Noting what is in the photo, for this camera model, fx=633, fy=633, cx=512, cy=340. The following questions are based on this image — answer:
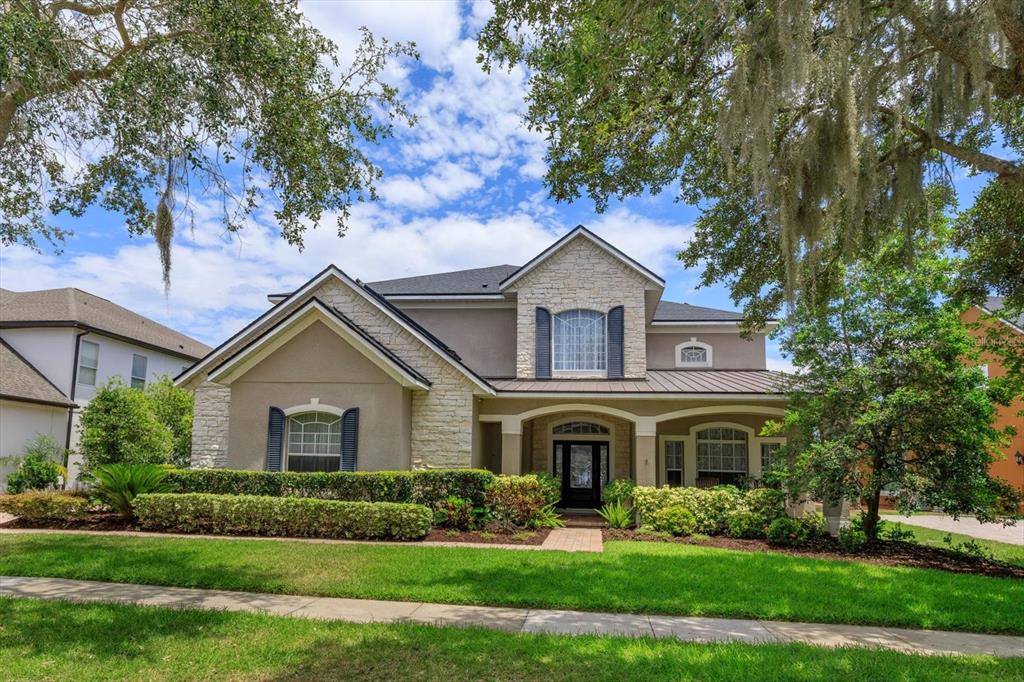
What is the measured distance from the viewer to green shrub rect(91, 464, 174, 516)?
43.3 ft

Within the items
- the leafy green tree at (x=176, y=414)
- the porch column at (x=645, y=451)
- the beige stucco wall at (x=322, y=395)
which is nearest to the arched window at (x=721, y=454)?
the porch column at (x=645, y=451)

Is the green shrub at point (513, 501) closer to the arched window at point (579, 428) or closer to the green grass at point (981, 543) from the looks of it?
the arched window at point (579, 428)

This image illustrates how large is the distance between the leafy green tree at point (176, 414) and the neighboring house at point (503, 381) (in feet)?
16.1

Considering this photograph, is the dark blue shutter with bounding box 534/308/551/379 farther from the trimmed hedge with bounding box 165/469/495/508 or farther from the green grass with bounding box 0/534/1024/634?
the green grass with bounding box 0/534/1024/634

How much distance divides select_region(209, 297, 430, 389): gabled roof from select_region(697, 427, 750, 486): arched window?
26.9ft

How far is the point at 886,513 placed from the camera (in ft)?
73.3

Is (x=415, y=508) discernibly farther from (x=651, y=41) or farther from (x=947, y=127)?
(x=947, y=127)

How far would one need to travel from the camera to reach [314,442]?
1456 cm

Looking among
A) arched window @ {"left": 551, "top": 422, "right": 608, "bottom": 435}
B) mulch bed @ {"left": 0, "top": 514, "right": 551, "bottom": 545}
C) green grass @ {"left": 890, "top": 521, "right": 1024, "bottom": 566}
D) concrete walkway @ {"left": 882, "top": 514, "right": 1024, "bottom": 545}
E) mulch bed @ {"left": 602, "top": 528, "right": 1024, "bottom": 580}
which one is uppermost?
arched window @ {"left": 551, "top": 422, "right": 608, "bottom": 435}

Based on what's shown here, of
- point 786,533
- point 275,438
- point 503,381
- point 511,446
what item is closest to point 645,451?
point 511,446

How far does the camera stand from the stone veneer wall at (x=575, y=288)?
57.4ft

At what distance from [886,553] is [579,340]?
343 inches

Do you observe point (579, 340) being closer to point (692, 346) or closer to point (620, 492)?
point (692, 346)

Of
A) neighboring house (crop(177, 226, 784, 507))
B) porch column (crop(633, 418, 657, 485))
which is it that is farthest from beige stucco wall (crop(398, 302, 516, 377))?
porch column (crop(633, 418, 657, 485))
